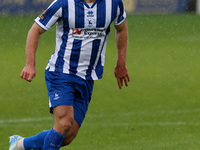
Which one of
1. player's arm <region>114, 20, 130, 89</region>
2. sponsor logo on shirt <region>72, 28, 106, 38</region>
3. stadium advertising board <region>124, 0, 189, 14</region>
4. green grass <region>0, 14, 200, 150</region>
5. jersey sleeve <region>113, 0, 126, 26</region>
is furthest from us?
stadium advertising board <region>124, 0, 189, 14</region>

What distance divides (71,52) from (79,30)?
0.66 ft

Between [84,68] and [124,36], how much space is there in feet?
1.85

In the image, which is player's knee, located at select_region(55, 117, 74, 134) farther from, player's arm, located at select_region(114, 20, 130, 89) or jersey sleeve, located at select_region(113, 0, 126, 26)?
jersey sleeve, located at select_region(113, 0, 126, 26)

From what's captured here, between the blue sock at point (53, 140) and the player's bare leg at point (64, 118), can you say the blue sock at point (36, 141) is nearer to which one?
the blue sock at point (53, 140)

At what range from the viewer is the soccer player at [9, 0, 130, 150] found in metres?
5.44

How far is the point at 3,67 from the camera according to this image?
14.7 meters

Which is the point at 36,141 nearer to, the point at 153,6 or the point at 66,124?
the point at 66,124

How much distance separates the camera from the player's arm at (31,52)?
5.25m

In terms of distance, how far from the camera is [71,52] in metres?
5.54

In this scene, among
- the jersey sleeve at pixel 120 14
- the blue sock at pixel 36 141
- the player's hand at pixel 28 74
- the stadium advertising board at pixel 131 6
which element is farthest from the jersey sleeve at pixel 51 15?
the stadium advertising board at pixel 131 6

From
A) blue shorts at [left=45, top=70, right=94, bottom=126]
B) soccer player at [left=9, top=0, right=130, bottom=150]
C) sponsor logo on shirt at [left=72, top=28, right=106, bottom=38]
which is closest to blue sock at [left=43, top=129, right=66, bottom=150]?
soccer player at [left=9, top=0, right=130, bottom=150]

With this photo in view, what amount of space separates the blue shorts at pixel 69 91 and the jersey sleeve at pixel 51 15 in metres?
0.44

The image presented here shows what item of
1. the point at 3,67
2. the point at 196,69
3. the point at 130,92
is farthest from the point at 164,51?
the point at 130,92

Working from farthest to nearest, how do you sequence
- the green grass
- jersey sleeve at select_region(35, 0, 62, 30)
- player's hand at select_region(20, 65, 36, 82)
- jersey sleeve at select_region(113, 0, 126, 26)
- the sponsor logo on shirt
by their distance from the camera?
the green grass, jersey sleeve at select_region(113, 0, 126, 26), the sponsor logo on shirt, jersey sleeve at select_region(35, 0, 62, 30), player's hand at select_region(20, 65, 36, 82)
